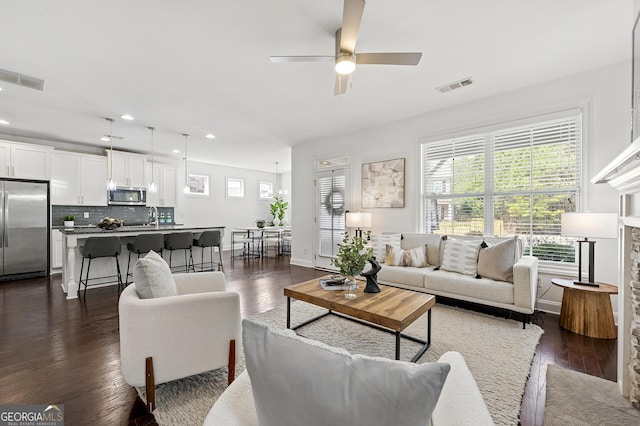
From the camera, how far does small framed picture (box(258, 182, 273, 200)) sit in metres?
10.1

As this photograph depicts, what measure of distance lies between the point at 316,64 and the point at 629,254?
304 centimetres

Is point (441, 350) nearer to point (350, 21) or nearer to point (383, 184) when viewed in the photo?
point (350, 21)

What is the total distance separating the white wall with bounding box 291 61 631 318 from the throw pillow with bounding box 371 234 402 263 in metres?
0.53

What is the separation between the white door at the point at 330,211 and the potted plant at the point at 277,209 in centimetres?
383

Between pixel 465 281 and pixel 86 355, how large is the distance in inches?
150

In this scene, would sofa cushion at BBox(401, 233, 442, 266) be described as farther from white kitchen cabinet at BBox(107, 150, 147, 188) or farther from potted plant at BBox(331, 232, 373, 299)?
white kitchen cabinet at BBox(107, 150, 147, 188)

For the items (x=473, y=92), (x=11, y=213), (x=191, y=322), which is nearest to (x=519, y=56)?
(x=473, y=92)

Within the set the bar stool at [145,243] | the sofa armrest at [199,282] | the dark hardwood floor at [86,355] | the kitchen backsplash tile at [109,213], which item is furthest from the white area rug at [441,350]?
the kitchen backsplash tile at [109,213]

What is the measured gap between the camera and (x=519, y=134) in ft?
12.1

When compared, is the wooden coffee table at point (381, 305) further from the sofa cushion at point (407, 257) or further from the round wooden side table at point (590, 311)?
the round wooden side table at point (590, 311)

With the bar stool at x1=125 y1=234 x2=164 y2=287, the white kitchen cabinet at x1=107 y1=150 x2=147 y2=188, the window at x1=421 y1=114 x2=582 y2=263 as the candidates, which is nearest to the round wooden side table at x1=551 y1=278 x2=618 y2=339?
the window at x1=421 y1=114 x2=582 y2=263

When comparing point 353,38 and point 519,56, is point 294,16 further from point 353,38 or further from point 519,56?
point 519,56

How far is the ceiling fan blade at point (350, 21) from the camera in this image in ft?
5.87

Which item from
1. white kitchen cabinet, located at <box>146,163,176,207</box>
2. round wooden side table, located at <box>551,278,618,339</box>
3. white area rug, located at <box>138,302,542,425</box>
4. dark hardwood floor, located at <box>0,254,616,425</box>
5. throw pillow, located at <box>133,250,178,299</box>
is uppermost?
white kitchen cabinet, located at <box>146,163,176,207</box>
